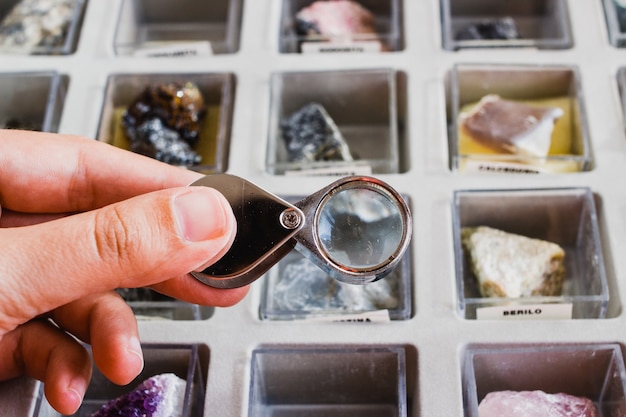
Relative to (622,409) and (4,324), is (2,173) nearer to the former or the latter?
(4,324)

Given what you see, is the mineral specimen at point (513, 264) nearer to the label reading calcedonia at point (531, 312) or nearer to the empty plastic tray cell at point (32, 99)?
the label reading calcedonia at point (531, 312)

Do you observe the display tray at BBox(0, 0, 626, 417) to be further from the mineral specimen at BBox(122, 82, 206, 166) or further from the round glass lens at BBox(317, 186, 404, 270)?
the round glass lens at BBox(317, 186, 404, 270)

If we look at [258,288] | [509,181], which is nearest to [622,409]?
[509,181]

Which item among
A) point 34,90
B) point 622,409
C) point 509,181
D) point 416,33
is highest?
point 416,33

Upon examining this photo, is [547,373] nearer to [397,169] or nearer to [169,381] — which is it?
[397,169]

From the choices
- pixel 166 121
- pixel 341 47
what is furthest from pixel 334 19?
pixel 166 121

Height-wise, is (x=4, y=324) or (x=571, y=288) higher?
(x=571, y=288)
